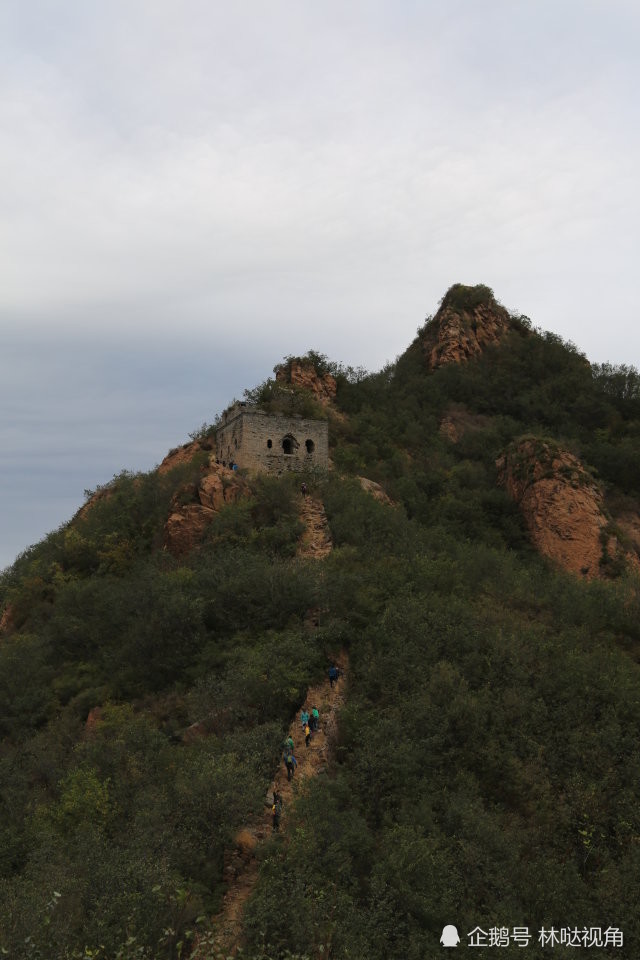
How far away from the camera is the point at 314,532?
98.5 ft

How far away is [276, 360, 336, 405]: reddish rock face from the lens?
144 ft

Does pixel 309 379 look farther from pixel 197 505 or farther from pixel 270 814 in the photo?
pixel 270 814

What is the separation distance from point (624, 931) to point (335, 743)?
7387mm

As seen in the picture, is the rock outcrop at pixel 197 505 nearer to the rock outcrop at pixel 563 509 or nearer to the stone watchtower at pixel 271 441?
the stone watchtower at pixel 271 441

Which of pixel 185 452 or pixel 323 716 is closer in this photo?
pixel 323 716

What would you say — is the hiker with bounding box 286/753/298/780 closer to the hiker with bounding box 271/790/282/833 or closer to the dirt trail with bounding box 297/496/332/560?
the hiker with bounding box 271/790/282/833

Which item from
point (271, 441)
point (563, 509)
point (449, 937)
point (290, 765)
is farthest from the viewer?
point (563, 509)

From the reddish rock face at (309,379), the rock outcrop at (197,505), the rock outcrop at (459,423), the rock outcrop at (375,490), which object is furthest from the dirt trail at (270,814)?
the rock outcrop at (459,423)

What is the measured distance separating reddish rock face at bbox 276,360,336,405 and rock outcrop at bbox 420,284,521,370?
33.8ft

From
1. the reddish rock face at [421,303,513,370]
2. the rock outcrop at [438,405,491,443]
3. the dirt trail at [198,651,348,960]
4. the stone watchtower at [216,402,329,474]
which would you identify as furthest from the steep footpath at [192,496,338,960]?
the reddish rock face at [421,303,513,370]

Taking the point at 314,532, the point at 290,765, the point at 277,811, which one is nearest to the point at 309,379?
the point at 314,532

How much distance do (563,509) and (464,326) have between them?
69.5 feet

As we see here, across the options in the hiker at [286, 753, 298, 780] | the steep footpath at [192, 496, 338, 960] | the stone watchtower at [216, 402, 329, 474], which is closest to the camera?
the steep footpath at [192, 496, 338, 960]

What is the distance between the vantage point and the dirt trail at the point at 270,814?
1427cm
